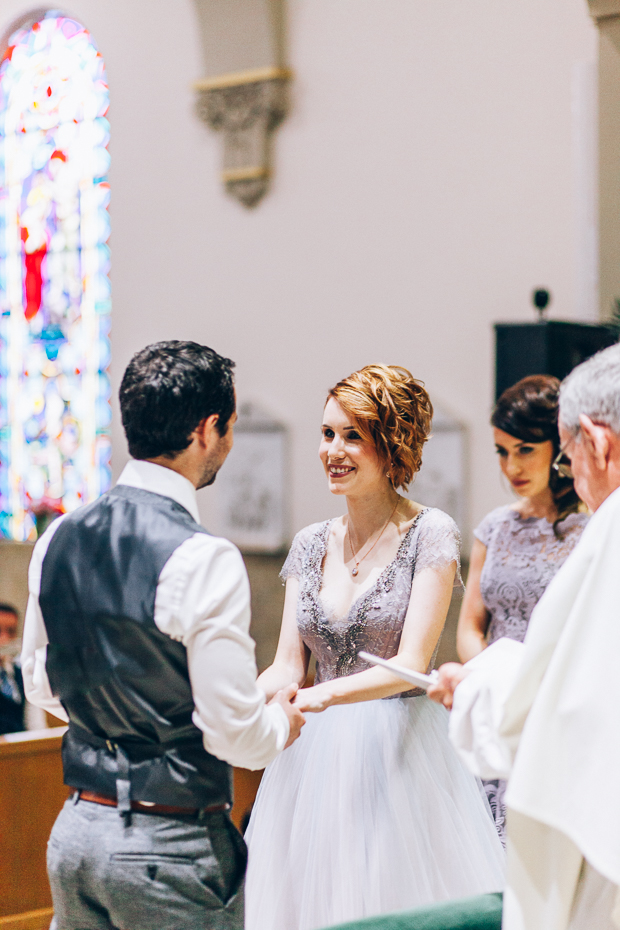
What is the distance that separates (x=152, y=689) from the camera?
5.45 feet

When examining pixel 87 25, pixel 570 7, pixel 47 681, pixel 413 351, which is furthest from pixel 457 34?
pixel 47 681

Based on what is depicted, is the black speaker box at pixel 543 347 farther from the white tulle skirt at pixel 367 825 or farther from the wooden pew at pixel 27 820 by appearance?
the wooden pew at pixel 27 820

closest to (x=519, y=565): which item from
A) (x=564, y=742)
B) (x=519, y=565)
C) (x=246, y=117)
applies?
(x=519, y=565)

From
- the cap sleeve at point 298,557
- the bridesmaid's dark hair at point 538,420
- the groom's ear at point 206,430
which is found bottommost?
the cap sleeve at point 298,557

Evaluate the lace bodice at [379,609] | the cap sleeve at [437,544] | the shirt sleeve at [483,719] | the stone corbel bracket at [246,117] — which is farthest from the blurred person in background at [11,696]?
the stone corbel bracket at [246,117]

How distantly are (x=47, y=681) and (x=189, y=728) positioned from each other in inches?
12.7

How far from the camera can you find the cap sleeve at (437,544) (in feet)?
7.41

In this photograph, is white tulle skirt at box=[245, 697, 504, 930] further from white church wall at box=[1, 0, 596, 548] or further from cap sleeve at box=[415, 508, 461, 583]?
white church wall at box=[1, 0, 596, 548]

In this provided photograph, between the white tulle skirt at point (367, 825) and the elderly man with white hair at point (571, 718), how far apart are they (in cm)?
58

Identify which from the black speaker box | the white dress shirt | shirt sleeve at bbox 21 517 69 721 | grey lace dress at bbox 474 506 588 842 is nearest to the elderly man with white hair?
the white dress shirt

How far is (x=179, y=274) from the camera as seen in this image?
6633 mm

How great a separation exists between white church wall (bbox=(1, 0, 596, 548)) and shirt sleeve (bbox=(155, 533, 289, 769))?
11.6ft

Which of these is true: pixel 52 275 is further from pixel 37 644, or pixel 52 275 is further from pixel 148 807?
pixel 148 807

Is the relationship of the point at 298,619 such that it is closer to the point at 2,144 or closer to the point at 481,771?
the point at 481,771
